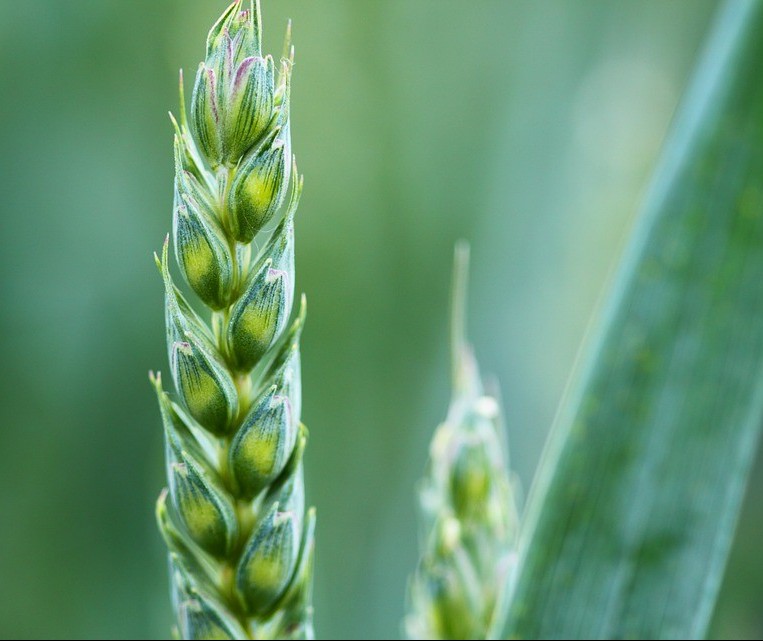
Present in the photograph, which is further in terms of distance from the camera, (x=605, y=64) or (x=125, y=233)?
(x=605, y=64)

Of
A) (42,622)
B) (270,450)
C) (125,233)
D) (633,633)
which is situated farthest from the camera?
(125,233)

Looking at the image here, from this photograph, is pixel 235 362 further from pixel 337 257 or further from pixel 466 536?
pixel 337 257

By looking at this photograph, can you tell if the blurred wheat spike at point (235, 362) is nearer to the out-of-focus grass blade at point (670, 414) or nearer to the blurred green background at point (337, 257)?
the out-of-focus grass blade at point (670, 414)

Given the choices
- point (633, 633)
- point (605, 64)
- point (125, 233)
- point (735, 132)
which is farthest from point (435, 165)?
point (633, 633)

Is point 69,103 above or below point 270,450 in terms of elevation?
above

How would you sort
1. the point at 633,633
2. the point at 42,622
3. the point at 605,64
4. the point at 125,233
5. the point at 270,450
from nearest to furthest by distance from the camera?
1. the point at 270,450
2. the point at 633,633
3. the point at 42,622
4. the point at 125,233
5. the point at 605,64

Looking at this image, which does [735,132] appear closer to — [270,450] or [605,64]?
[270,450]

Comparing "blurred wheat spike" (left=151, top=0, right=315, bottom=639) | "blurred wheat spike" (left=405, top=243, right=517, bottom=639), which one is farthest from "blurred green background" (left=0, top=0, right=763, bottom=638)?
"blurred wheat spike" (left=151, top=0, right=315, bottom=639)
